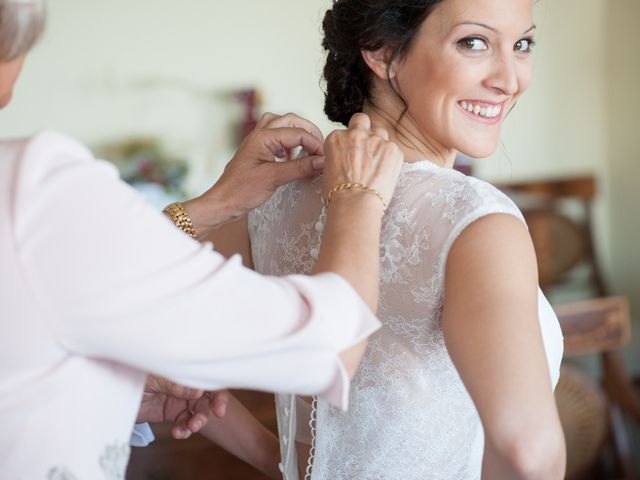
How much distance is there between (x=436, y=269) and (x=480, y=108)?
33 cm

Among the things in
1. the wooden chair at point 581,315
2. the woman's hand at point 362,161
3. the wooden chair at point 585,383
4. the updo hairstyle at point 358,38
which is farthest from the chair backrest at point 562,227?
the woman's hand at point 362,161

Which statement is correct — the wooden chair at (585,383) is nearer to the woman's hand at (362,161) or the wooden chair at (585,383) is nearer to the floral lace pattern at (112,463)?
the woman's hand at (362,161)

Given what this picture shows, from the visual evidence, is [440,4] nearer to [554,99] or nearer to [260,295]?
[260,295]

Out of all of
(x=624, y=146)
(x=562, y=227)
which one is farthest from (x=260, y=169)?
(x=624, y=146)

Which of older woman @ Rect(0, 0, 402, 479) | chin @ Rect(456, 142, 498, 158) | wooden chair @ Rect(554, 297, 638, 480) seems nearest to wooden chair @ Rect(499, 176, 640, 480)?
wooden chair @ Rect(554, 297, 638, 480)

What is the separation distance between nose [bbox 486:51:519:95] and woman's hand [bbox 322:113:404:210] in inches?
8.5

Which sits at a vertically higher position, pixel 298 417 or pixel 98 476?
pixel 98 476

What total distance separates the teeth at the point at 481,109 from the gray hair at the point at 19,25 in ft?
2.25

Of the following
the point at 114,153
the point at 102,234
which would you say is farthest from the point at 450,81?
the point at 114,153

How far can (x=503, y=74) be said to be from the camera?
1.40m

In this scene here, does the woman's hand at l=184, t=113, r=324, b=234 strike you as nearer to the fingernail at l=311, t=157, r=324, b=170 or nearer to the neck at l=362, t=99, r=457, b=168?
the fingernail at l=311, t=157, r=324, b=170

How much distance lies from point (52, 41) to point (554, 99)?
257 cm

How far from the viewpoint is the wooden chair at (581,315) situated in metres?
3.40

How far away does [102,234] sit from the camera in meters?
0.89
